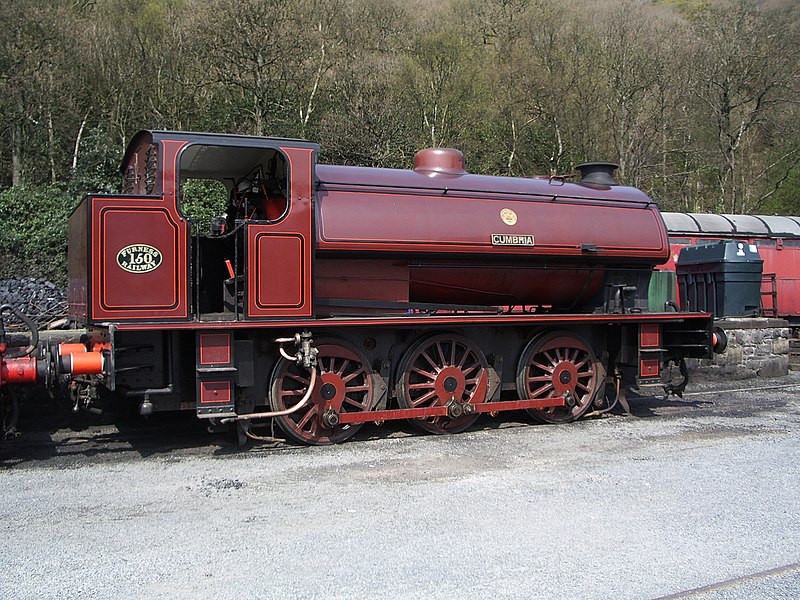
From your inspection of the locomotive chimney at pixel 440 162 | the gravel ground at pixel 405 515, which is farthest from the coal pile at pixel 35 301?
the locomotive chimney at pixel 440 162

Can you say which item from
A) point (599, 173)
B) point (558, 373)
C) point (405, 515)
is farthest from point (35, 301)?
point (599, 173)

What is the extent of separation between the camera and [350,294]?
715 cm

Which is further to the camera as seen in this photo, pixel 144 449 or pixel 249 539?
pixel 144 449

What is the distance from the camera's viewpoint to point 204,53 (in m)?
17.0

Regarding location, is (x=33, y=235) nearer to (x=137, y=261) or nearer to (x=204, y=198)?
(x=204, y=198)

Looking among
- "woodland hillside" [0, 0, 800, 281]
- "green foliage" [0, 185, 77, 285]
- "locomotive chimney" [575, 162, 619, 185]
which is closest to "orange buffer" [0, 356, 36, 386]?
"locomotive chimney" [575, 162, 619, 185]

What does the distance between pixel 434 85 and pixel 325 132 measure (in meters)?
4.06

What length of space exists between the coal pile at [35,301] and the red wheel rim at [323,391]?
3.75 meters

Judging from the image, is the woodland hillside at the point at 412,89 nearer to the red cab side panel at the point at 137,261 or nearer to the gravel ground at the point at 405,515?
the red cab side panel at the point at 137,261

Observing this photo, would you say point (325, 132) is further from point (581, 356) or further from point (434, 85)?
point (581, 356)

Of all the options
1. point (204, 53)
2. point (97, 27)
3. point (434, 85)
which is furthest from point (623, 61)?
point (97, 27)

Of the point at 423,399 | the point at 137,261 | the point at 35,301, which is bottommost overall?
the point at 423,399

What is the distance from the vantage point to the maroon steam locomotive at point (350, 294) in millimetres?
6164

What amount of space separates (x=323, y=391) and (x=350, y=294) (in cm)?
101
